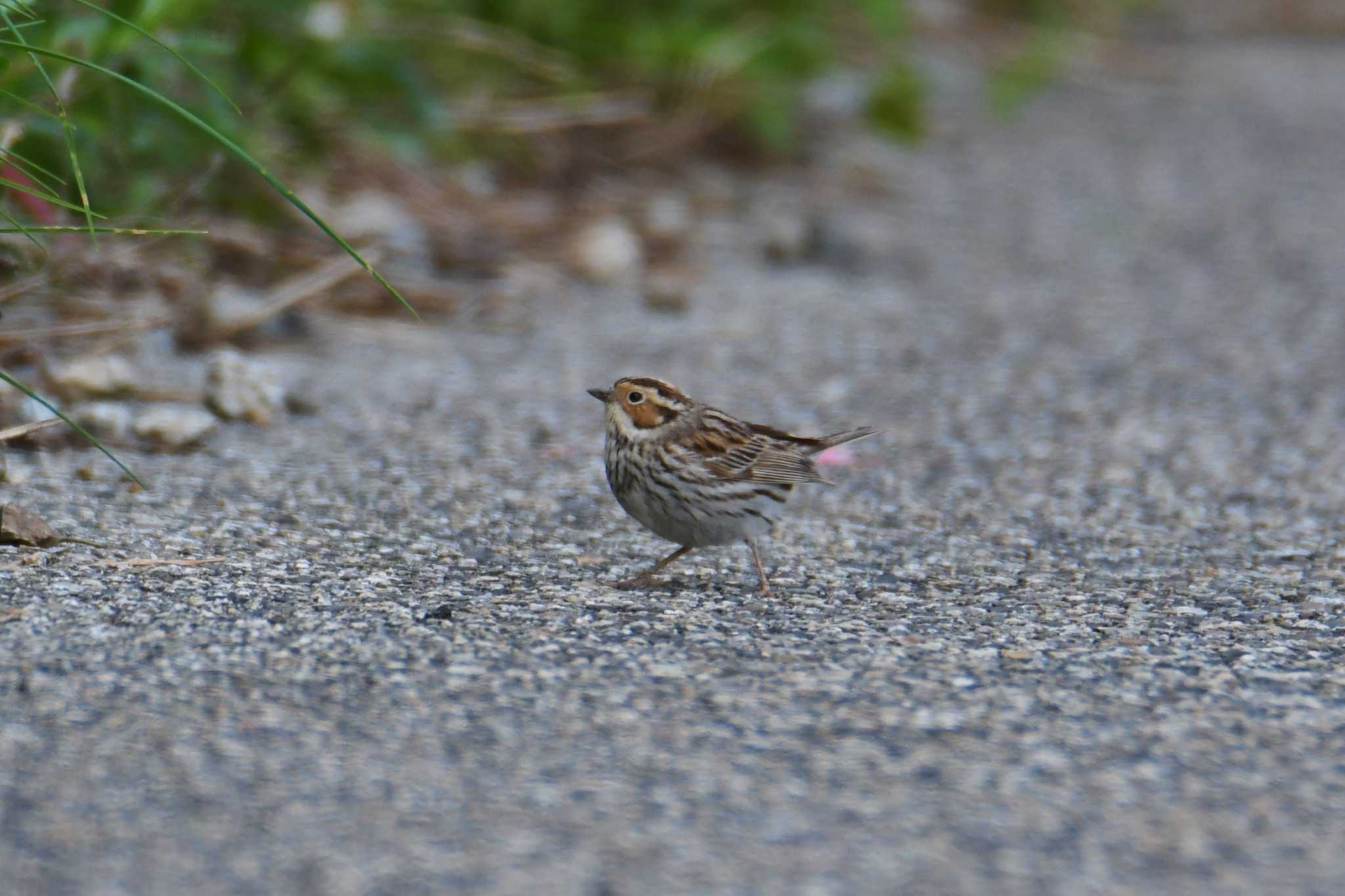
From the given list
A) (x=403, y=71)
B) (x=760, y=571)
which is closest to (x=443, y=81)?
(x=403, y=71)

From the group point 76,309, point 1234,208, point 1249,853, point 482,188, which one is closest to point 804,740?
point 1249,853

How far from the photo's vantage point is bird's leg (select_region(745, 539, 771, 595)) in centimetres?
371

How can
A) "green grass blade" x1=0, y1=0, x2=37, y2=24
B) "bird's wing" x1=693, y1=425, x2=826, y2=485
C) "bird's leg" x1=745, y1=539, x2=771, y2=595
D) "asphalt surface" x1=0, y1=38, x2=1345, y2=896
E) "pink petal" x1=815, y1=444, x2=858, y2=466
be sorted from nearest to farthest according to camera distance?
"asphalt surface" x1=0, y1=38, x2=1345, y2=896
"green grass blade" x1=0, y1=0, x2=37, y2=24
"bird's leg" x1=745, y1=539, x2=771, y2=595
"bird's wing" x1=693, y1=425, x2=826, y2=485
"pink petal" x1=815, y1=444, x2=858, y2=466

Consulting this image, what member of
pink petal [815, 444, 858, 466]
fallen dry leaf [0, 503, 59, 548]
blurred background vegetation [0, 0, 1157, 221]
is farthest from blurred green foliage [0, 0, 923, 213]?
pink petal [815, 444, 858, 466]

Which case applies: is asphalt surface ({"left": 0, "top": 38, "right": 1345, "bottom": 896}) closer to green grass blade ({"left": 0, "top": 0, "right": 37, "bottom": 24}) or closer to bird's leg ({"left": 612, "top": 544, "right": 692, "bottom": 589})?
bird's leg ({"left": 612, "top": 544, "right": 692, "bottom": 589})

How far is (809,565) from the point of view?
13.1ft

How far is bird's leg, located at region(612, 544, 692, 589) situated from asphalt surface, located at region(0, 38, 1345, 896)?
0.33 ft

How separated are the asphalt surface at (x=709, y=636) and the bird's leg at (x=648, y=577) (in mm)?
100

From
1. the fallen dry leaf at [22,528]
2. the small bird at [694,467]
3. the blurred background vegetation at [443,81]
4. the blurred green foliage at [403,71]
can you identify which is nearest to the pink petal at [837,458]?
the small bird at [694,467]

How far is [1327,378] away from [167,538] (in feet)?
14.2

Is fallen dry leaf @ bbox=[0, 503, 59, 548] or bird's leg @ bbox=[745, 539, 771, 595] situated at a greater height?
bird's leg @ bbox=[745, 539, 771, 595]

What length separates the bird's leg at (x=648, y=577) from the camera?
3.71 metres

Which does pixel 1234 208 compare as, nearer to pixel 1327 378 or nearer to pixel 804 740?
pixel 1327 378

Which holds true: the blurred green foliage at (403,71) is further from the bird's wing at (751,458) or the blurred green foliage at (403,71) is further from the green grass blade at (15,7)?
the bird's wing at (751,458)
